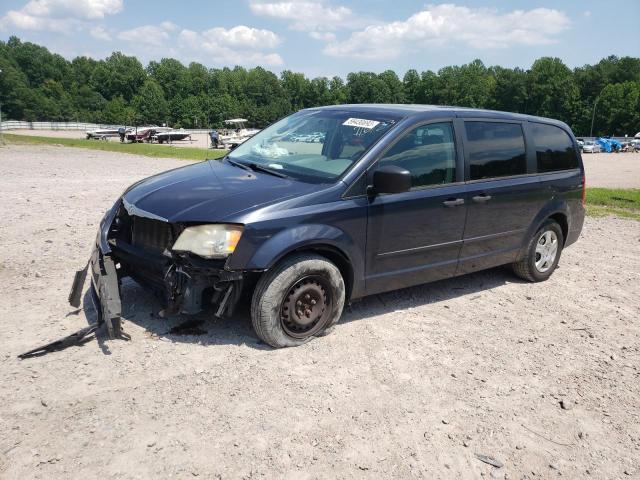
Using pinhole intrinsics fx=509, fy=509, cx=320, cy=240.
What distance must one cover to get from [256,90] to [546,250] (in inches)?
5979

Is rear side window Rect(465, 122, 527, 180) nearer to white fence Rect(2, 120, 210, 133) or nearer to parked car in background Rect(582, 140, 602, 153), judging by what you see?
parked car in background Rect(582, 140, 602, 153)

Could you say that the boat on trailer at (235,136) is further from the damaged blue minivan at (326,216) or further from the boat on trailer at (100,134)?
the damaged blue minivan at (326,216)

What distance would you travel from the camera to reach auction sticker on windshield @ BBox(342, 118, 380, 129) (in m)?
4.52

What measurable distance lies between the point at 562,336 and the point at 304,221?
260cm

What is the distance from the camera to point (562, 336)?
455 centimetres

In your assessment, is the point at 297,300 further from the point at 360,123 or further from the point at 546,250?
the point at 546,250

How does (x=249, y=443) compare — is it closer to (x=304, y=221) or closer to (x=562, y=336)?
(x=304, y=221)

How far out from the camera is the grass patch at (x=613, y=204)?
10.8 meters

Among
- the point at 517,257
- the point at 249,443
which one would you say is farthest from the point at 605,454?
the point at 517,257

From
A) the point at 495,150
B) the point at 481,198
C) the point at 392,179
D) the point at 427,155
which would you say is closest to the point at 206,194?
the point at 392,179

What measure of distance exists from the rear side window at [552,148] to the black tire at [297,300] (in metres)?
3.06

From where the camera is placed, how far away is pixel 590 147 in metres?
58.9

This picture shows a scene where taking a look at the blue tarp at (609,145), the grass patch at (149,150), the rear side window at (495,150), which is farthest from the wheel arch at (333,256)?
the blue tarp at (609,145)

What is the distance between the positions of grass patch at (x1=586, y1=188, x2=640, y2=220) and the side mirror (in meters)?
8.09
